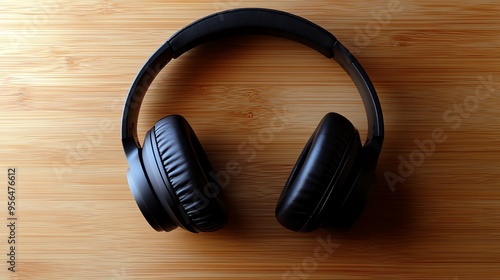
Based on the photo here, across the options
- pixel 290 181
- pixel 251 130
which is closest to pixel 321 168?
pixel 290 181

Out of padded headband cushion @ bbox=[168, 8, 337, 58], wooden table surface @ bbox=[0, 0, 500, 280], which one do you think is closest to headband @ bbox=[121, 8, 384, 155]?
padded headband cushion @ bbox=[168, 8, 337, 58]

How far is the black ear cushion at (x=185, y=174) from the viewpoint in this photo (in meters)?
1.00

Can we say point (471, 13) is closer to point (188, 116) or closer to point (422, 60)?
point (422, 60)

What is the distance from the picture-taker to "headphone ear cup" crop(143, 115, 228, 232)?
39.2 inches

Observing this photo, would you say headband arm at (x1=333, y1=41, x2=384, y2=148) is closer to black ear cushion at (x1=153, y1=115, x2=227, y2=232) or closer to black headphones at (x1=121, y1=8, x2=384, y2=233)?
black headphones at (x1=121, y1=8, x2=384, y2=233)

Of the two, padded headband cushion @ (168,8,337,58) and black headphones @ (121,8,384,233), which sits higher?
padded headband cushion @ (168,8,337,58)

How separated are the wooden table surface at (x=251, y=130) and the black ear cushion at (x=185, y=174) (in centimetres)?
18

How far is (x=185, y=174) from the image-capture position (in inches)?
39.1

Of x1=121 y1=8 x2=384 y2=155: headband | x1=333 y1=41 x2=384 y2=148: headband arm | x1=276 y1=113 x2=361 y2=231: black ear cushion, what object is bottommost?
x1=276 y1=113 x2=361 y2=231: black ear cushion

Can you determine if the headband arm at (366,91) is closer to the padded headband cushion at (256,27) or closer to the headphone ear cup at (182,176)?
the padded headband cushion at (256,27)

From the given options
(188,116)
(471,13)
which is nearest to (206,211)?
(188,116)

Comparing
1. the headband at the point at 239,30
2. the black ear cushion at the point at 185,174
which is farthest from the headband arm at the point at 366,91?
the black ear cushion at the point at 185,174

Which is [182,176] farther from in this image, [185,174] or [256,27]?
[256,27]

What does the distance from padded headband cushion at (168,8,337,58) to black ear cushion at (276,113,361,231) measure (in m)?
0.18
